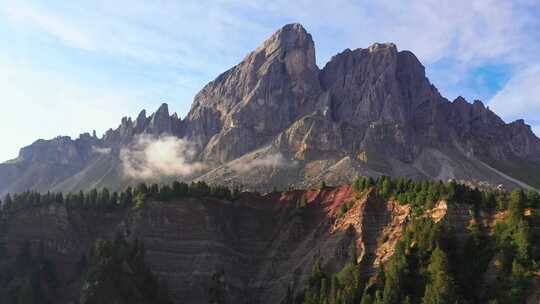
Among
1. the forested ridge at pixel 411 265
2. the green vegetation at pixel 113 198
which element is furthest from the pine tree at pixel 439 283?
the green vegetation at pixel 113 198

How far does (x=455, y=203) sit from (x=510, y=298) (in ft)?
79.5

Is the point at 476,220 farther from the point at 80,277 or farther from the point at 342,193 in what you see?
the point at 80,277

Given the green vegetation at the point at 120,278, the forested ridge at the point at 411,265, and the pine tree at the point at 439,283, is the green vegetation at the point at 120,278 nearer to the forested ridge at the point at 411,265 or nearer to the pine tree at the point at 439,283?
the forested ridge at the point at 411,265

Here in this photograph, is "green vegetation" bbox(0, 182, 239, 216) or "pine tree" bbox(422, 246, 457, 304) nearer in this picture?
"pine tree" bbox(422, 246, 457, 304)

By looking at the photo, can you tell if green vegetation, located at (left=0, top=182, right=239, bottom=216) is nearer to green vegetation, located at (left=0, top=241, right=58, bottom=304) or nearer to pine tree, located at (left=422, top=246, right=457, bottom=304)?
green vegetation, located at (left=0, top=241, right=58, bottom=304)

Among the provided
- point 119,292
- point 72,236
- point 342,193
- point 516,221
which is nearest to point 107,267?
point 119,292

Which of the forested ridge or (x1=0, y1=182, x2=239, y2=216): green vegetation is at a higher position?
(x1=0, y1=182, x2=239, y2=216): green vegetation

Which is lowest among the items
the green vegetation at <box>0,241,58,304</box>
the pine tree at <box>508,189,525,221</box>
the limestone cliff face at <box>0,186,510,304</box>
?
the green vegetation at <box>0,241,58,304</box>

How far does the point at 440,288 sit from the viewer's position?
10500 centimetres

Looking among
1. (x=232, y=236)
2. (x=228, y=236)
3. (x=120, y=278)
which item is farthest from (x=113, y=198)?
(x=120, y=278)

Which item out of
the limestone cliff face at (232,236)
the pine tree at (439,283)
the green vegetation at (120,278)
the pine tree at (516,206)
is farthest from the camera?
the limestone cliff face at (232,236)

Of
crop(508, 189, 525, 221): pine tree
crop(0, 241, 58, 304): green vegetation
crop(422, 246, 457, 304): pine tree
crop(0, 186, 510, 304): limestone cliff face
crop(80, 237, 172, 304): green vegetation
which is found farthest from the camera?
crop(0, 186, 510, 304): limestone cliff face

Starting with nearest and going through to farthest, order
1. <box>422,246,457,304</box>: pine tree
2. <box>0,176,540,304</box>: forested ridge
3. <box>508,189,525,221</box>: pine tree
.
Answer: <box>422,246,457,304</box>: pine tree, <box>0,176,540,304</box>: forested ridge, <box>508,189,525,221</box>: pine tree

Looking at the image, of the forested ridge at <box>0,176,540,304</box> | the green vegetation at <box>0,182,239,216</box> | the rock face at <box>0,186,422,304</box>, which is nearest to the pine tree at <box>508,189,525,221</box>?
the forested ridge at <box>0,176,540,304</box>
